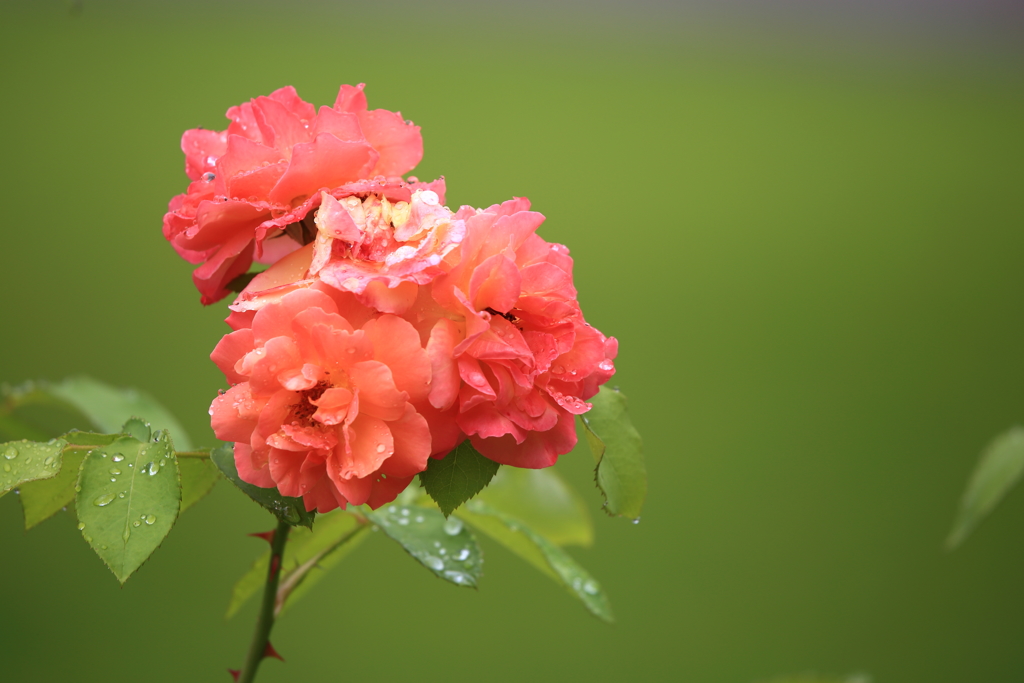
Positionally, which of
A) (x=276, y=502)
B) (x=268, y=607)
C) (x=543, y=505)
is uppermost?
(x=276, y=502)

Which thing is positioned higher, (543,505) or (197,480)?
(197,480)

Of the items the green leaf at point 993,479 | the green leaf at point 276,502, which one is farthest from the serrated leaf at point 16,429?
the green leaf at point 993,479

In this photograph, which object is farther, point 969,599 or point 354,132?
point 969,599

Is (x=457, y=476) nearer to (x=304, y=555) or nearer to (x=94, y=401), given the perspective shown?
(x=304, y=555)

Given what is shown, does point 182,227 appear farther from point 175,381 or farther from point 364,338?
point 175,381

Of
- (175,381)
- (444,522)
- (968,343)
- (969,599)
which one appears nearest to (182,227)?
(444,522)

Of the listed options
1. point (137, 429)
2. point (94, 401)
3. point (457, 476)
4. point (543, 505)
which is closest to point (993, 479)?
point (543, 505)
